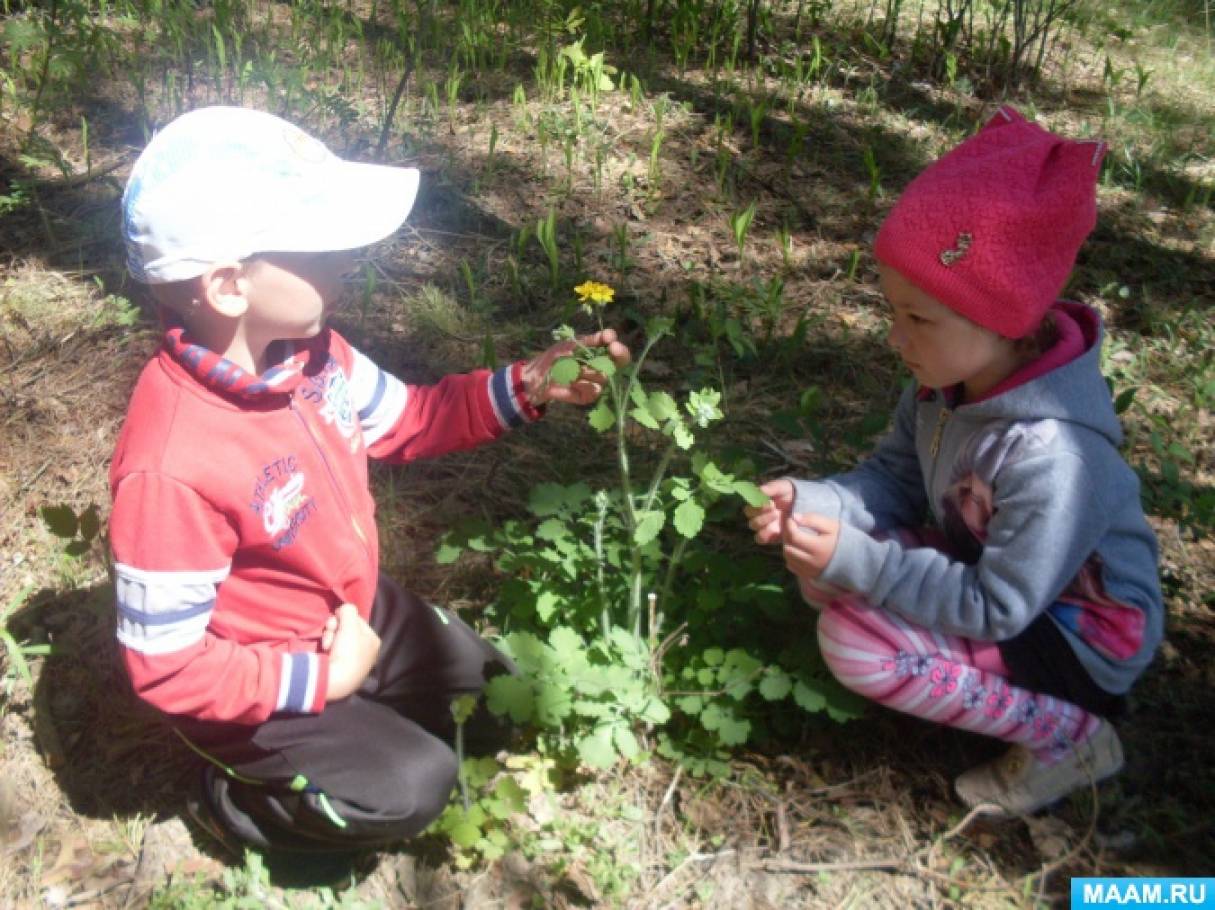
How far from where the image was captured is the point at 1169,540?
2574 mm

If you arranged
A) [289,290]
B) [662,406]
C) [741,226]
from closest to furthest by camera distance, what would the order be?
[289,290] < [662,406] < [741,226]

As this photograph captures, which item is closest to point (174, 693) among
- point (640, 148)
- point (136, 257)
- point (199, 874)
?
point (199, 874)

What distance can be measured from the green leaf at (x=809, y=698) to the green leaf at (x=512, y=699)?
512 mm

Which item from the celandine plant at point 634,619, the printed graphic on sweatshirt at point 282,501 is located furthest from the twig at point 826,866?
the printed graphic on sweatshirt at point 282,501

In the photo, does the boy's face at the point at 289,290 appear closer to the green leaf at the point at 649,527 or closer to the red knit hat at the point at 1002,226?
the green leaf at the point at 649,527

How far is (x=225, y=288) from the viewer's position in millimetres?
1596

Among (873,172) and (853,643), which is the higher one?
(873,172)

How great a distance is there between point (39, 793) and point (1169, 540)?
2.64 m

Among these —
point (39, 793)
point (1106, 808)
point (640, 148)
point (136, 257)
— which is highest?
point (136, 257)

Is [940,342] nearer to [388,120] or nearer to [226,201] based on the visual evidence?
[226,201]

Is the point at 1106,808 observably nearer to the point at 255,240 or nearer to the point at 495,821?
the point at 495,821

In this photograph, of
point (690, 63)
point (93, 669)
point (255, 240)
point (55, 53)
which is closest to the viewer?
point (255, 240)

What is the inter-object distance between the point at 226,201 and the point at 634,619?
111cm

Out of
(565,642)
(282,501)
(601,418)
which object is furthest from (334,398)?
(565,642)
